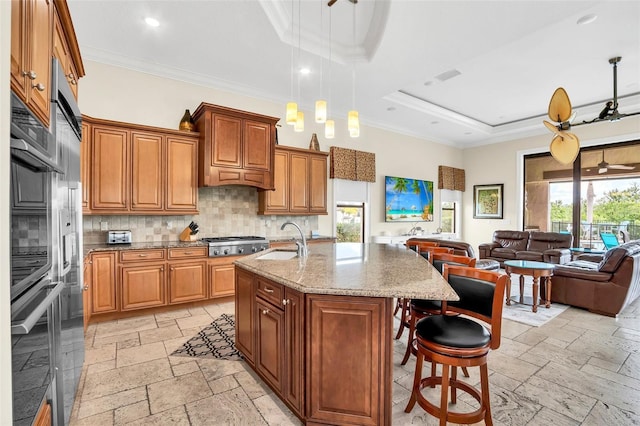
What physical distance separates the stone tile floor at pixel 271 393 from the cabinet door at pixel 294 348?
0.60ft

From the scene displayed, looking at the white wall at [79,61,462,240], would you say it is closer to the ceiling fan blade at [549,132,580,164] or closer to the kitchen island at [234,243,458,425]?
the ceiling fan blade at [549,132,580,164]

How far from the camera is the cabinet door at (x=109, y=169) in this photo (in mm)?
3688

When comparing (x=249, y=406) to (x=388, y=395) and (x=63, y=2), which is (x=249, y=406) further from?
(x=63, y=2)

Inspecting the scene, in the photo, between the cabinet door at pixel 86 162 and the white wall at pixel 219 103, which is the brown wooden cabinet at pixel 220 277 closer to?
the cabinet door at pixel 86 162

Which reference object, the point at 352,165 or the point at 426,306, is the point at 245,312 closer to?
the point at 426,306

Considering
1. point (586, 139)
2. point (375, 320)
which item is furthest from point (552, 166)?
point (375, 320)

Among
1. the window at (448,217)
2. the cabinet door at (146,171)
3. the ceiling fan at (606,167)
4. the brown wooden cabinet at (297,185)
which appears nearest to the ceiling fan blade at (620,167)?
the ceiling fan at (606,167)

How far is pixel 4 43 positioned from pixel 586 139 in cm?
879

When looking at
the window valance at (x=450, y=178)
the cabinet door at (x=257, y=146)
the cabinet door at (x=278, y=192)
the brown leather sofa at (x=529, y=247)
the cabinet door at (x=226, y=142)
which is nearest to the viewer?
the cabinet door at (x=226, y=142)

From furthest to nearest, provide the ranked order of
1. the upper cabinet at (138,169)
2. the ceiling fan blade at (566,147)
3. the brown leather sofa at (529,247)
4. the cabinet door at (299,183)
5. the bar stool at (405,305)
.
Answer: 1. the brown leather sofa at (529,247)
2. the cabinet door at (299,183)
3. the ceiling fan blade at (566,147)
4. the upper cabinet at (138,169)
5. the bar stool at (405,305)

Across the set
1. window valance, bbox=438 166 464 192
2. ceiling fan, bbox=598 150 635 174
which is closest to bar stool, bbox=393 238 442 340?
window valance, bbox=438 166 464 192

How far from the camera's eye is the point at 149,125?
4.26 meters

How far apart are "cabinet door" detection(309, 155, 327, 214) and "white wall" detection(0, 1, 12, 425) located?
4666 millimetres

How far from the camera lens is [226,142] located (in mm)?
4352
